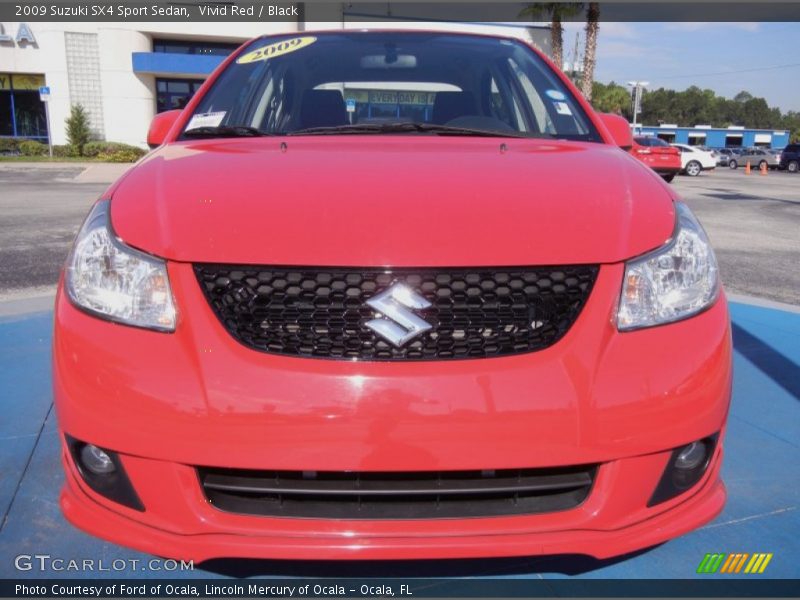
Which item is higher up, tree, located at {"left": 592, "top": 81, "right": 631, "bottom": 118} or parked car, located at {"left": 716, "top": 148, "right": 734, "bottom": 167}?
tree, located at {"left": 592, "top": 81, "right": 631, "bottom": 118}

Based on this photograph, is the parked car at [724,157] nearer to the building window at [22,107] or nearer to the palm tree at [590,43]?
the palm tree at [590,43]

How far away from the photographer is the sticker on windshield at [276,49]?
2979 mm

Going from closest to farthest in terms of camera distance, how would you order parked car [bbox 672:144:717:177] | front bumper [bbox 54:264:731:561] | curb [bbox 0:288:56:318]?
front bumper [bbox 54:264:731:561] < curb [bbox 0:288:56:318] < parked car [bbox 672:144:717:177]

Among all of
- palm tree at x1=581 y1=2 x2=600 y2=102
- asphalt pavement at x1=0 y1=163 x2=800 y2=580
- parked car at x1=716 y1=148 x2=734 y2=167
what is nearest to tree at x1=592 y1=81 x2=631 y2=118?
parked car at x1=716 y1=148 x2=734 y2=167

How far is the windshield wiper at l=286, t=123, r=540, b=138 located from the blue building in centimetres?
6181

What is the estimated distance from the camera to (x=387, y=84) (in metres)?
2.90

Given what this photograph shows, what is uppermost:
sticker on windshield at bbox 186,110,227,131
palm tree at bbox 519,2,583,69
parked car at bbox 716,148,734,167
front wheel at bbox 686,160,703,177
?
palm tree at bbox 519,2,583,69

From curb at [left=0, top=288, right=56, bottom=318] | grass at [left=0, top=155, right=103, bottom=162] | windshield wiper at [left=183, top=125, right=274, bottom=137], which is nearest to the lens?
windshield wiper at [left=183, top=125, right=274, bottom=137]

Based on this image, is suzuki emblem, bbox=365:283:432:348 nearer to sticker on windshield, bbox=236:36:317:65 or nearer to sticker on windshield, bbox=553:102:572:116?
sticker on windshield, bbox=553:102:572:116

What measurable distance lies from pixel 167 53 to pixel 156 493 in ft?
102

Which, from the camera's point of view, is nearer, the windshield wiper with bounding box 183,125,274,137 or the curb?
the windshield wiper with bounding box 183,125,274,137

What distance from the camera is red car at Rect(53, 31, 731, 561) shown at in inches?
56.4

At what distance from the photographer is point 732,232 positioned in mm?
9562

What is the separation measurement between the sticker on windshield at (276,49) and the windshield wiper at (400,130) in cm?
68
